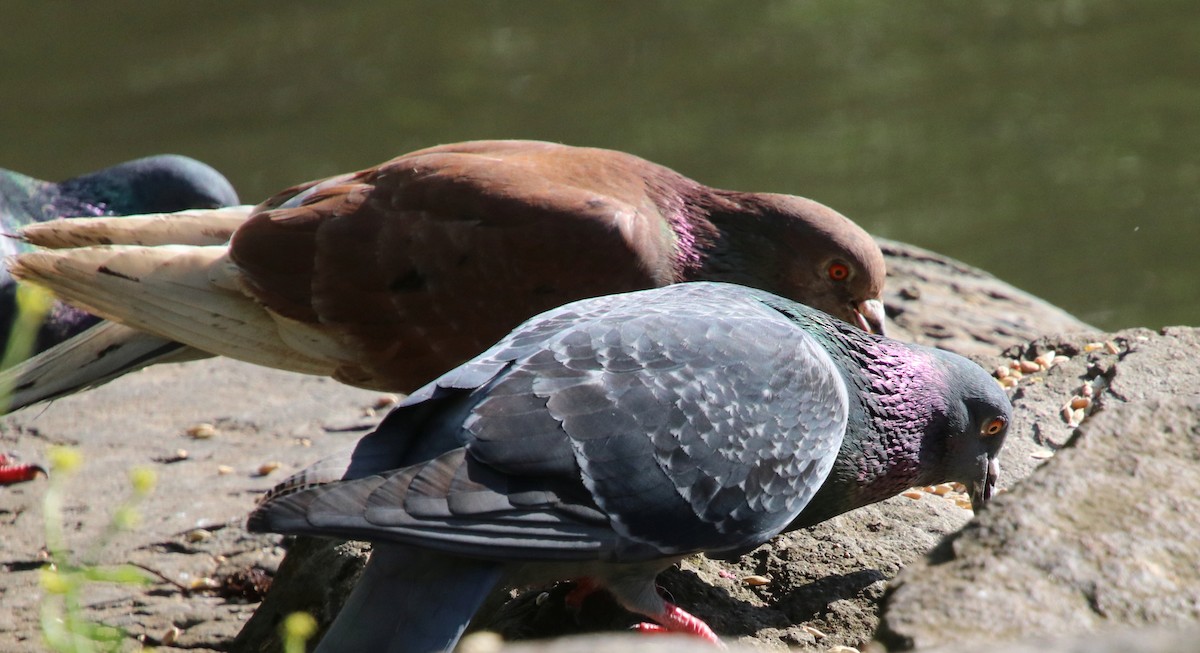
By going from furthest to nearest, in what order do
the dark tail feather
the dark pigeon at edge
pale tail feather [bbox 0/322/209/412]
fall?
1. the dark pigeon at edge
2. pale tail feather [bbox 0/322/209/412]
3. the dark tail feather

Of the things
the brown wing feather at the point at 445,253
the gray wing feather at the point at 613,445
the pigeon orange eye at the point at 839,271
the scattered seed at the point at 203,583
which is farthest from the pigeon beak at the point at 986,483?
the scattered seed at the point at 203,583

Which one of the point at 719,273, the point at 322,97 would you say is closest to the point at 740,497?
the point at 719,273

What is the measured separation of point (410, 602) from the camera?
118 inches

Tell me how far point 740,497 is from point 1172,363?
1.82 metres

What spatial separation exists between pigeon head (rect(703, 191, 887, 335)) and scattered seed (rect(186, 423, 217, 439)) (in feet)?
7.41

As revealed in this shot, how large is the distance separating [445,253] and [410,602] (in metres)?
1.87

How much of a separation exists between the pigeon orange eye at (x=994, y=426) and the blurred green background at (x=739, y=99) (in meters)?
5.63

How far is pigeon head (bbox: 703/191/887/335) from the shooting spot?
4688mm

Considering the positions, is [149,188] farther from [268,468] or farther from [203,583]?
[203,583]

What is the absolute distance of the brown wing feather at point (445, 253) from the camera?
179 inches

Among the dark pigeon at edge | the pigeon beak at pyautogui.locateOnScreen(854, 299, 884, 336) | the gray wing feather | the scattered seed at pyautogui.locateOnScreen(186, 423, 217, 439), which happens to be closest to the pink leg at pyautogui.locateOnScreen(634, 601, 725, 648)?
the gray wing feather

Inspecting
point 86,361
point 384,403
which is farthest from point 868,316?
point 86,361

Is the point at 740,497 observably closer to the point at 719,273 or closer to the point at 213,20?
the point at 719,273

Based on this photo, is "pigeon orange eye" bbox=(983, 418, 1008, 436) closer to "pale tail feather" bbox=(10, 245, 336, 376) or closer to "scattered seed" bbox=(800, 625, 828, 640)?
"scattered seed" bbox=(800, 625, 828, 640)
